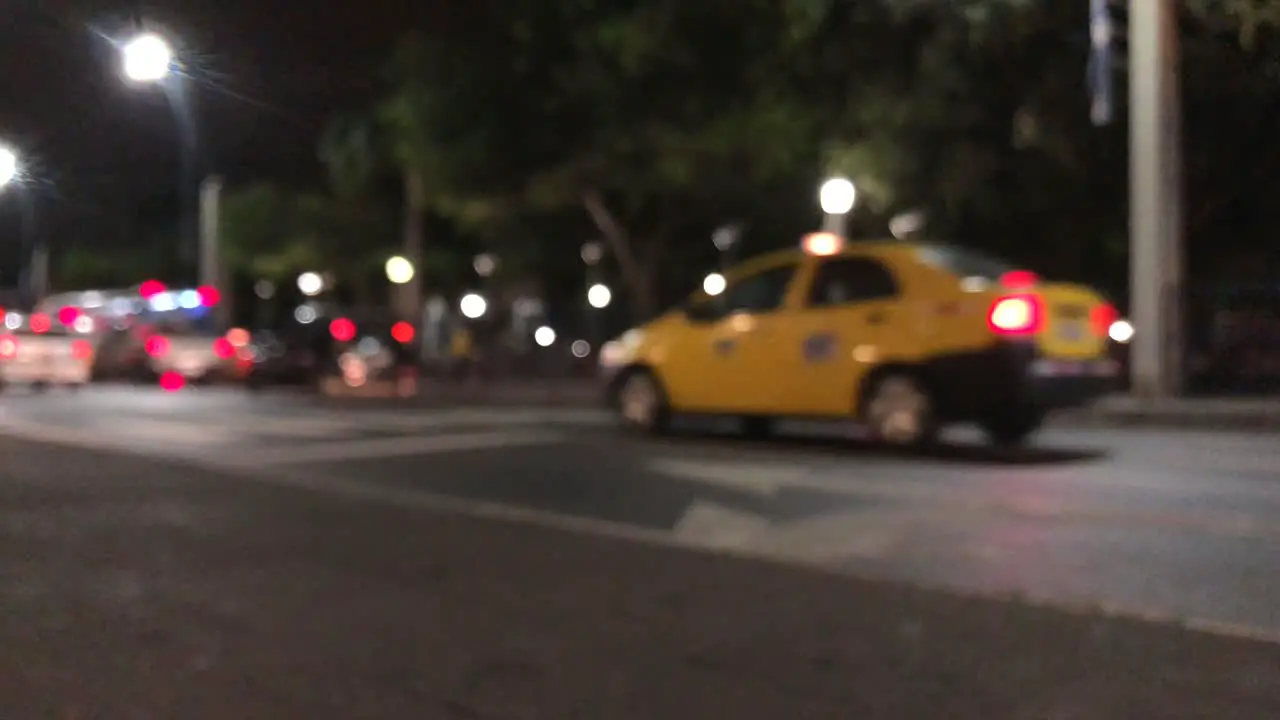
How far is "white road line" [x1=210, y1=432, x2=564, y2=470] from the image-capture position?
482 inches

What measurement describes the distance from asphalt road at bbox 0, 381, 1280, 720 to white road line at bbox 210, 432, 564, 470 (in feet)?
0.38

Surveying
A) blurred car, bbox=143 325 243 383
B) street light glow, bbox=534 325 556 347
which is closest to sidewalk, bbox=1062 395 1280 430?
blurred car, bbox=143 325 243 383

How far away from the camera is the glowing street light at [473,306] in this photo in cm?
4372

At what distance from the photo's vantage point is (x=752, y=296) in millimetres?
12805

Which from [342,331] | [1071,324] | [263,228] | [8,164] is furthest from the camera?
[263,228]

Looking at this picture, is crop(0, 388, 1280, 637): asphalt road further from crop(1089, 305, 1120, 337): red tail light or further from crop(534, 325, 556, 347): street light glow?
crop(534, 325, 556, 347): street light glow

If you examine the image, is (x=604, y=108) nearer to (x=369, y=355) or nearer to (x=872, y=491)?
(x=369, y=355)

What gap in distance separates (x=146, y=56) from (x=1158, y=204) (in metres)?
11.1

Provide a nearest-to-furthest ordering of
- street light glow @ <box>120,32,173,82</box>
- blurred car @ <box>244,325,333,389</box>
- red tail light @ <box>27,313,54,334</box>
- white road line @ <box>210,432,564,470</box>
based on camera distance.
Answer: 1. white road line @ <box>210,432,564,470</box>
2. street light glow @ <box>120,32,173,82</box>
3. red tail light @ <box>27,313,54,334</box>
4. blurred car @ <box>244,325,333,389</box>

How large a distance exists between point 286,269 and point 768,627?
3956cm

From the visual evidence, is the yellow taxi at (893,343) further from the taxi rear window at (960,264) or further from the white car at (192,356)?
the white car at (192,356)

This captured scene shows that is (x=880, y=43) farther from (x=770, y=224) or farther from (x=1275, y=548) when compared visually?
(x=1275, y=548)

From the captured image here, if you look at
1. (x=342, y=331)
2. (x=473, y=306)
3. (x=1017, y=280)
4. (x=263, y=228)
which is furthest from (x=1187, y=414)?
(x=263, y=228)

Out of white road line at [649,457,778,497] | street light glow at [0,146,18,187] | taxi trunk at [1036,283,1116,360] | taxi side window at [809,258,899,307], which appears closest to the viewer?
white road line at [649,457,778,497]
